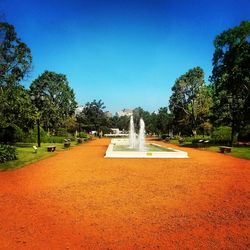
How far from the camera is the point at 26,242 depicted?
17.5 feet

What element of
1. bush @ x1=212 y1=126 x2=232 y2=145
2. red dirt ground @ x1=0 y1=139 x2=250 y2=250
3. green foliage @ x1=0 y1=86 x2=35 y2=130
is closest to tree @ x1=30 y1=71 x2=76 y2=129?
green foliage @ x1=0 y1=86 x2=35 y2=130

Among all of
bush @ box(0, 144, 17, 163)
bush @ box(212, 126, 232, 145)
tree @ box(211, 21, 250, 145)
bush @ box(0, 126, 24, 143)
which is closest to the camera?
bush @ box(0, 144, 17, 163)

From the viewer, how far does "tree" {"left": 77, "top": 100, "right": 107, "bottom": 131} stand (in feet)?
274

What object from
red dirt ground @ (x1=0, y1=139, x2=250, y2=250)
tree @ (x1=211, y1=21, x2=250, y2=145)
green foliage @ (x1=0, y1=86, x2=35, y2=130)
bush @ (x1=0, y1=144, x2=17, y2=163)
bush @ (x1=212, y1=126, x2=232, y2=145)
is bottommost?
red dirt ground @ (x1=0, y1=139, x2=250, y2=250)

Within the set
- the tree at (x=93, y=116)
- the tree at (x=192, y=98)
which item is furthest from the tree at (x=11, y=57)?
the tree at (x=93, y=116)

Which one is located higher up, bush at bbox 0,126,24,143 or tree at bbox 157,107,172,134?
tree at bbox 157,107,172,134

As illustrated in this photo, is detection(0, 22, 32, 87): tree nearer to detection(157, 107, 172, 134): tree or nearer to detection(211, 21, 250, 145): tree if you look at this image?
detection(211, 21, 250, 145): tree

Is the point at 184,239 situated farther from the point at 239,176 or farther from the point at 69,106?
the point at 69,106

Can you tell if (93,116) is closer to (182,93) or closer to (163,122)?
(163,122)

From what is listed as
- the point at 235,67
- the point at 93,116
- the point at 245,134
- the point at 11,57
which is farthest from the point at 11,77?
the point at 93,116

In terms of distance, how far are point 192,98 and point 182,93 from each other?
6.65 ft

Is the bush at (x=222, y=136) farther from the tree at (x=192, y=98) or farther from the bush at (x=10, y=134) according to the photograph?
the bush at (x=10, y=134)

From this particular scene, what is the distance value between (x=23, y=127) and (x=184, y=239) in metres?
27.8

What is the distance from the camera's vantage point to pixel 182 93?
5447 centimetres
